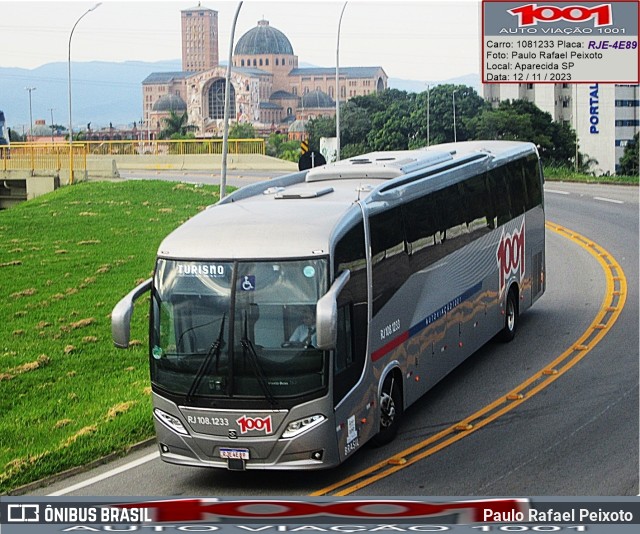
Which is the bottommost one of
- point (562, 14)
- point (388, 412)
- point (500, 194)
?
point (388, 412)

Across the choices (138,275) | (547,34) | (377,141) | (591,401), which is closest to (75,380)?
(591,401)

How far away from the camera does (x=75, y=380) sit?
18.2 meters

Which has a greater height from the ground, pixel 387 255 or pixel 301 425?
pixel 387 255

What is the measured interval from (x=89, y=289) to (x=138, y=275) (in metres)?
1.61

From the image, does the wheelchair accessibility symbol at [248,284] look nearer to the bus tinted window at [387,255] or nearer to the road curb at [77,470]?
the bus tinted window at [387,255]

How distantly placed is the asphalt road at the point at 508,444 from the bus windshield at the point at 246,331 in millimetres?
1219

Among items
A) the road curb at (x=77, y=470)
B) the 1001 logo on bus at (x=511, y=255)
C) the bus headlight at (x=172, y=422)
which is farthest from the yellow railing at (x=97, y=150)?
the bus headlight at (x=172, y=422)

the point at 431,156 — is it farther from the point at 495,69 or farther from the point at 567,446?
the point at 495,69

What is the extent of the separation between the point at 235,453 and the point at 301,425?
71cm

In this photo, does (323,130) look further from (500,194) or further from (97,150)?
(500,194)

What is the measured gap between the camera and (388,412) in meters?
13.9

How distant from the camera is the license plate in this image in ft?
39.7

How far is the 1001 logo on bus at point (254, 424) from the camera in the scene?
39.4 feet

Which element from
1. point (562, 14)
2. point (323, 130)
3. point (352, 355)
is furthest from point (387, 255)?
point (323, 130)
